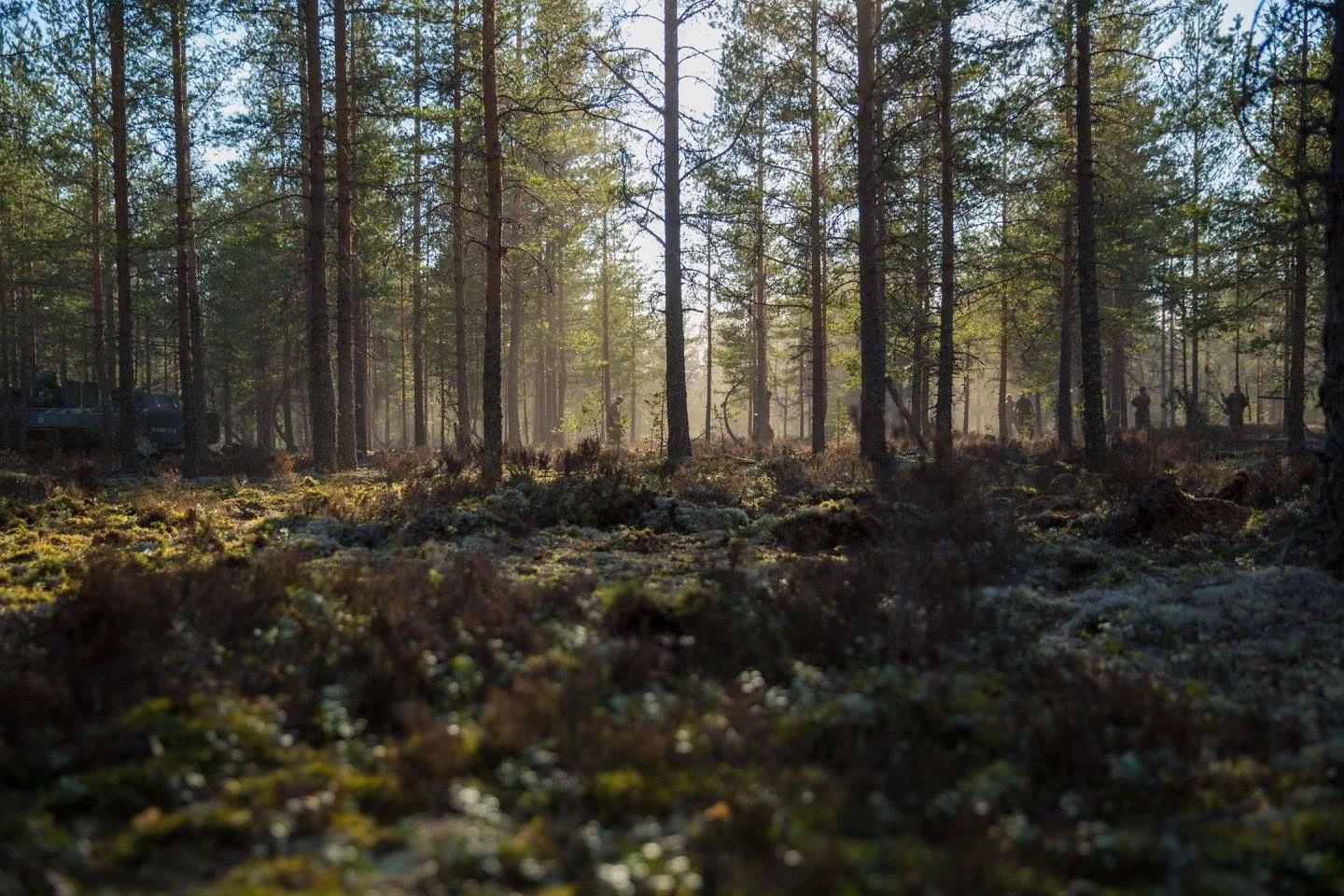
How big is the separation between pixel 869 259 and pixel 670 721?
1333cm

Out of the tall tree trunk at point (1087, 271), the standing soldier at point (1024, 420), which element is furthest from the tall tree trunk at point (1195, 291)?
the standing soldier at point (1024, 420)

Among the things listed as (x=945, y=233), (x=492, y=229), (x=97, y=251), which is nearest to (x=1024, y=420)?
(x=945, y=233)

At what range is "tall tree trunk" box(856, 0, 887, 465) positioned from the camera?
16.0 meters

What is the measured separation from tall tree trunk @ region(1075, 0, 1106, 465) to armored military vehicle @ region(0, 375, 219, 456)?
19.0 metres

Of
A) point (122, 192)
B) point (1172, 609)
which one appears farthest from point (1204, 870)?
point (122, 192)

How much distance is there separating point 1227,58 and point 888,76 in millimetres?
5076

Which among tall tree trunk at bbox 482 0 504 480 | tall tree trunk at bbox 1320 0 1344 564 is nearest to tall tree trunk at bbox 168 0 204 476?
tall tree trunk at bbox 482 0 504 480

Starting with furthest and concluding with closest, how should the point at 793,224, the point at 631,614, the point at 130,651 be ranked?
the point at 793,224 → the point at 631,614 → the point at 130,651

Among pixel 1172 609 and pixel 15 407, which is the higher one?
pixel 15 407

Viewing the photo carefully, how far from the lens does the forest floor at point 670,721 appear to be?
305 cm

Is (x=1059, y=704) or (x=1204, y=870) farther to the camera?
(x=1059, y=704)

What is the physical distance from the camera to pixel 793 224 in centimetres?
2175

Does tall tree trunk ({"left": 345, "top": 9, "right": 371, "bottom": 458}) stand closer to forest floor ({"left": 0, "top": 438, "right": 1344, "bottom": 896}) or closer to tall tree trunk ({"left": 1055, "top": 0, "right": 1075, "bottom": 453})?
forest floor ({"left": 0, "top": 438, "right": 1344, "bottom": 896})

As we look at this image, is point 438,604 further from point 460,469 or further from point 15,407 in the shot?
point 15,407
